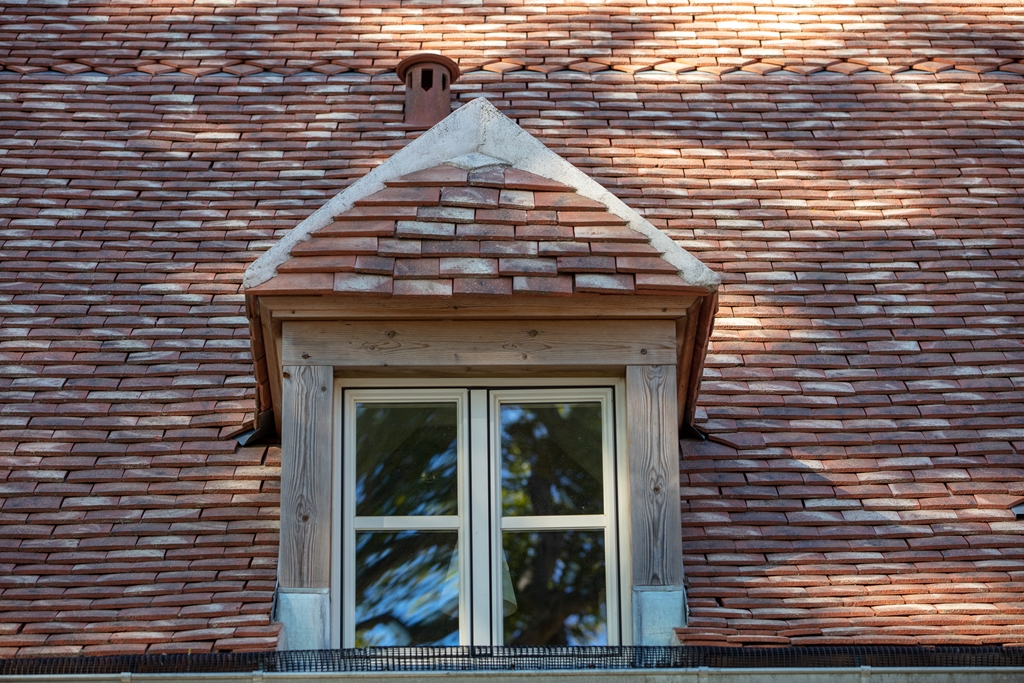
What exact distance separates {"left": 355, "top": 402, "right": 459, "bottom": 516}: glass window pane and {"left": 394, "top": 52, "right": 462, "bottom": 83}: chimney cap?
Result: 318cm

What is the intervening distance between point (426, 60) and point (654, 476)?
368 cm

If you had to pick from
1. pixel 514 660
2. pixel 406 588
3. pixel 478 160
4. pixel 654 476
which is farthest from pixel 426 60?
pixel 514 660

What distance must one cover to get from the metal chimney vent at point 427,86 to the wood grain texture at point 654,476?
3028mm

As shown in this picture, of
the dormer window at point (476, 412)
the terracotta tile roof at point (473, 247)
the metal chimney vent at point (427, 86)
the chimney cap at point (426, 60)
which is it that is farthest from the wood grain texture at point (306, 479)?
the chimney cap at point (426, 60)

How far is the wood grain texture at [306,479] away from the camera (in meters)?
4.96

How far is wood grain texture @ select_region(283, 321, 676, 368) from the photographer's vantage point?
5.18 m

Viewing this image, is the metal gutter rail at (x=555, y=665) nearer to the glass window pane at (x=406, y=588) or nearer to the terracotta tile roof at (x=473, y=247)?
the glass window pane at (x=406, y=588)

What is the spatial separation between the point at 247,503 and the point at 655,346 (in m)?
1.93

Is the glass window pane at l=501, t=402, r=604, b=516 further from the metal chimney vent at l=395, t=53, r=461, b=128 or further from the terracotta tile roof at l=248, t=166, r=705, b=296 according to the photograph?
the metal chimney vent at l=395, t=53, r=461, b=128

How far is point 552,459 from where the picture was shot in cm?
518

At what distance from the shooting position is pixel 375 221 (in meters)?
5.27

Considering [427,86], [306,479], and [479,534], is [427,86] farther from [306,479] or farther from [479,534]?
[479,534]

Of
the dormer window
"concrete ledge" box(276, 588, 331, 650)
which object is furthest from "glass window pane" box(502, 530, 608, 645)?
"concrete ledge" box(276, 588, 331, 650)

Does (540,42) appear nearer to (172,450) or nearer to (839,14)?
(839,14)
